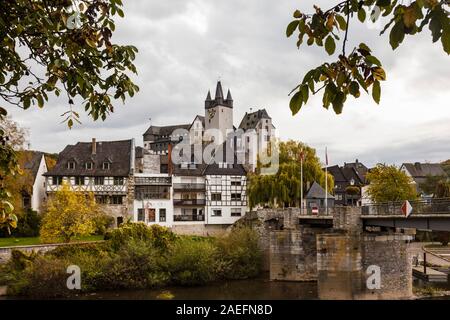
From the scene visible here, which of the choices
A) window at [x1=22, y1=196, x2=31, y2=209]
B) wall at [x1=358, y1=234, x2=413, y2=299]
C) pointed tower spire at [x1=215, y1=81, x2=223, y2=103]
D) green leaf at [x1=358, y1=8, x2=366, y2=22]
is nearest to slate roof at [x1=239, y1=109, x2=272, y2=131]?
pointed tower spire at [x1=215, y1=81, x2=223, y2=103]

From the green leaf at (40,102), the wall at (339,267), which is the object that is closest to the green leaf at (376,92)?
the green leaf at (40,102)

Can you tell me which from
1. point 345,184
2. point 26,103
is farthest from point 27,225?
point 345,184

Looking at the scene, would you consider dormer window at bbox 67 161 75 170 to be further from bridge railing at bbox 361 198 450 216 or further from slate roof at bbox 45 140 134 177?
bridge railing at bbox 361 198 450 216

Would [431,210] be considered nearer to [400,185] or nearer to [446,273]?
[446,273]

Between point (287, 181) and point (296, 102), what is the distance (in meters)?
41.5

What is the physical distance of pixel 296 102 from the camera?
2926 mm

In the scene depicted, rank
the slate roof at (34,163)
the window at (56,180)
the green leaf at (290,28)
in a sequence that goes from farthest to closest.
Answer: the slate roof at (34,163) < the window at (56,180) < the green leaf at (290,28)

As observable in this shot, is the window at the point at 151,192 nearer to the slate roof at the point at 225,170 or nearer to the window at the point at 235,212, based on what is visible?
the slate roof at the point at 225,170

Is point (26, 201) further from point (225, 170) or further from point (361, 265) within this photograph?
point (361, 265)

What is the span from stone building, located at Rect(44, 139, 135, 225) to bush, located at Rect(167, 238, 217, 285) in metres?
14.5

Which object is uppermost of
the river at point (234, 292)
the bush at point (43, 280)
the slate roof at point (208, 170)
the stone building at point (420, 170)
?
the stone building at point (420, 170)

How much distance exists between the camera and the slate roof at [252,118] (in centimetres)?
9314

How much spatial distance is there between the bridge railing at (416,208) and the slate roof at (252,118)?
65.3 m
